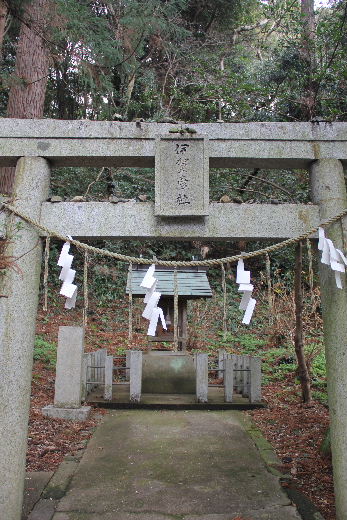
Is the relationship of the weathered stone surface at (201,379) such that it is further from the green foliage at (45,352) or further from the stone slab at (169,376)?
the green foliage at (45,352)

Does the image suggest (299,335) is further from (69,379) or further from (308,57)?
(308,57)

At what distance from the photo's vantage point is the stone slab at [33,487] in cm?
371

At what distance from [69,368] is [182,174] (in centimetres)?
447

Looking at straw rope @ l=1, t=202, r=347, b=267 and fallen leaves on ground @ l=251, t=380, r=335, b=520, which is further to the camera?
fallen leaves on ground @ l=251, t=380, r=335, b=520

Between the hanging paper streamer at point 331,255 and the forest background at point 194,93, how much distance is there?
2376 millimetres

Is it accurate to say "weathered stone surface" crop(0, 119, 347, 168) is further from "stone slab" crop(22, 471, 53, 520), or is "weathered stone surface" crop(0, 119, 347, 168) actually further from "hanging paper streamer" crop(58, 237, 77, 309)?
"stone slab" crop(22, 471, 53, 520)

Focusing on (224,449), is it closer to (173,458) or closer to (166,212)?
(173,458)

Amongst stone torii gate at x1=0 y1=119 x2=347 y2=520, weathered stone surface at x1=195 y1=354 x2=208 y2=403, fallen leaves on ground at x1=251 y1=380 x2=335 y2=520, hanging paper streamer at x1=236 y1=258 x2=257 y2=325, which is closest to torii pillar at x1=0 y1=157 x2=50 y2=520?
stone torii gate at x1=0 y1=119 x2=347 y2=520

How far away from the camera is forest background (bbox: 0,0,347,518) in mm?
7734

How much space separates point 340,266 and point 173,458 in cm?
310

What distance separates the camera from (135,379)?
7.38m

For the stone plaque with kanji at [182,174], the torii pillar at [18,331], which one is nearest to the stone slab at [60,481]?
the torii pillar at [18,331]

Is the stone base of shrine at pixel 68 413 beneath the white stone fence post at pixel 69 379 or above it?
beneath

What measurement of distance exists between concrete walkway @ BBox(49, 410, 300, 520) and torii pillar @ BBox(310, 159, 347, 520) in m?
0.75
